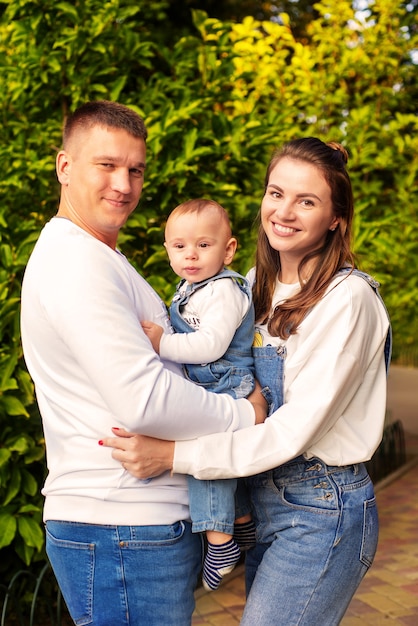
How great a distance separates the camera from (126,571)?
2162mm

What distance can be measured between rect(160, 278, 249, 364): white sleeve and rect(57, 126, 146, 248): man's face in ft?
1.13

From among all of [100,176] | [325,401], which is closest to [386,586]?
[325,401]

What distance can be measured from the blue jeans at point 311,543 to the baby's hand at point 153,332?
19.6 inches

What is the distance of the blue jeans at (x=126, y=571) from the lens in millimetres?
2154

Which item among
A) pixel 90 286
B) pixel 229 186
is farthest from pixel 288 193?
pixel 229 186

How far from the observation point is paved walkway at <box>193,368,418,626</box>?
509cm

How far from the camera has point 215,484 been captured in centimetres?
225

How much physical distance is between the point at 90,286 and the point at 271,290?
0.77m

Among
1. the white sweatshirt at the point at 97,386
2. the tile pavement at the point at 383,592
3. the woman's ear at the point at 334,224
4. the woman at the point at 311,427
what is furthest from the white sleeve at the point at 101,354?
the tile pavement at the point at 383,592

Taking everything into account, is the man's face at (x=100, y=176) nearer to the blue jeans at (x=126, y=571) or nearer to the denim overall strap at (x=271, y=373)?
the denim overall strap at (x=271, y=373)

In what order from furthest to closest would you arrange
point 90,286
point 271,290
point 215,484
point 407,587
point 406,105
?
1. point 406,105
2. point 407,587
3. point 271,290
4. point 215,484
5. point 90,286

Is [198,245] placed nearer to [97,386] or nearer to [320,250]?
[320,250]

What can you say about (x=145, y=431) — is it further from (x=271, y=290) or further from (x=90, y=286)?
(x=271, y=290)

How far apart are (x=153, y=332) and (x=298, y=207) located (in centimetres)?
57
